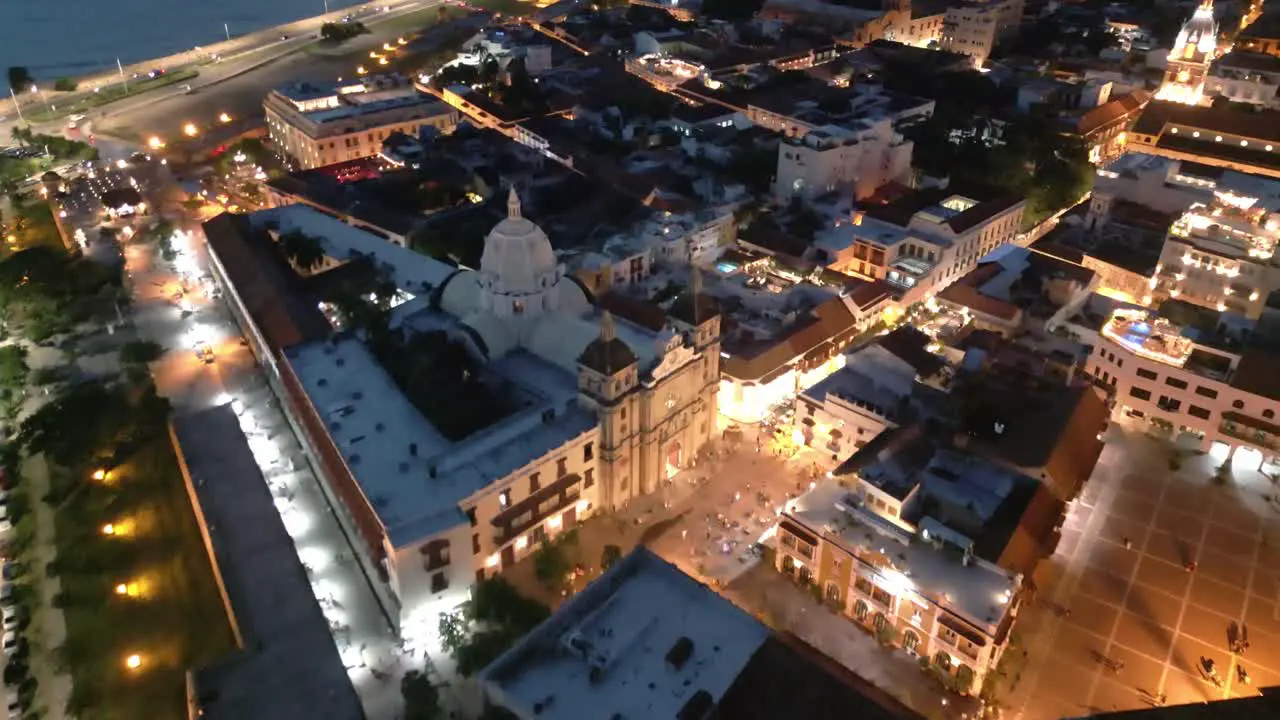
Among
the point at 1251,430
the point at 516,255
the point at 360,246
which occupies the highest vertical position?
the point at 516,255

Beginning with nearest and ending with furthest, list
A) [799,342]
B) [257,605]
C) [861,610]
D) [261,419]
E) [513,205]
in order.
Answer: [257,605] < [861,610] < [513,205] < [261,419] < [799,342]

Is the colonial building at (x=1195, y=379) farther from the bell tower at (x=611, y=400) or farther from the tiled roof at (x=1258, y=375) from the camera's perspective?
the bell tower at (x=611, y=400)

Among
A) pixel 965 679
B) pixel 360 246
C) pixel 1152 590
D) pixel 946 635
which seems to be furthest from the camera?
pixel 360 246

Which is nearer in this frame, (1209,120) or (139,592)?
(139,592)

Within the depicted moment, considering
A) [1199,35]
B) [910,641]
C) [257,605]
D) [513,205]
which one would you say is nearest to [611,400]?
[513,205]

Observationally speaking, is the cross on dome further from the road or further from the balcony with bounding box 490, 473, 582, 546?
the road

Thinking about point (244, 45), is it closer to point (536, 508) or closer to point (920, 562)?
point (536, 508)

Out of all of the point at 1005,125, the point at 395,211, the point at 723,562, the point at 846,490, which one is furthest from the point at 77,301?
the point at 1005,125

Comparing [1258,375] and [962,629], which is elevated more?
[1258,375]
